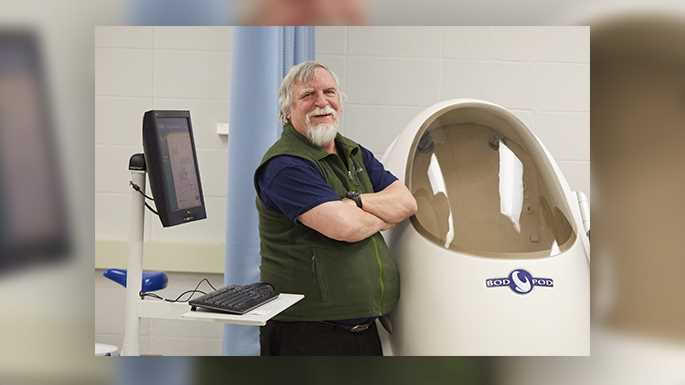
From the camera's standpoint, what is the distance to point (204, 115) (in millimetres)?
1781

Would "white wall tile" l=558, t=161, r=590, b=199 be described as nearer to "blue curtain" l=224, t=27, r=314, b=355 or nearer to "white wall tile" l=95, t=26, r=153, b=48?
"blue curtain" l=224, t=27, r=314, b=355

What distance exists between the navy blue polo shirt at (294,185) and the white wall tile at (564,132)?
1.23 ft

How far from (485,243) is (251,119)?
60 cm

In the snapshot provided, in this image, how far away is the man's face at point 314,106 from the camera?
1746mm

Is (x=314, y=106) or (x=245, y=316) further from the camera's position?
(x=314, y=106)

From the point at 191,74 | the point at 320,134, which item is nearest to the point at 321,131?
the point at 320,134

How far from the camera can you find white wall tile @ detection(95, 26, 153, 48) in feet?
5.84

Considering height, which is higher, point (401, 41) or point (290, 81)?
point (401, 41)

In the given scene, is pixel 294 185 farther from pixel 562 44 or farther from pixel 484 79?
pixel 562 44

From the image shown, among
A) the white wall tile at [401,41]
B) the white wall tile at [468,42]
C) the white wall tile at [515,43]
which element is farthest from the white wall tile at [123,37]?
the white wall tile at [515,43]

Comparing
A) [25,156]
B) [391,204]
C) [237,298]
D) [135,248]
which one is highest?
[25,156]

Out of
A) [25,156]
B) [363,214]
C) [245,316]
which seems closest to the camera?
[245,316]

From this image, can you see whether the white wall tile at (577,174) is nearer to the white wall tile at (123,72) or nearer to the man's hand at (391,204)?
the man's hand at (391,204)

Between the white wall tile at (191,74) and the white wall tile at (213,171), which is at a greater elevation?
the white wall tile at (191,74)
